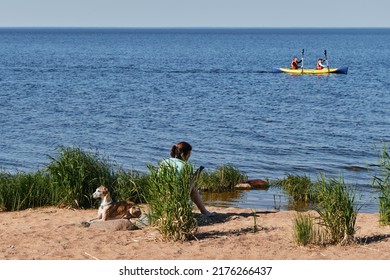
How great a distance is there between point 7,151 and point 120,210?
13.2 m

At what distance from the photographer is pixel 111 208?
11.0 m

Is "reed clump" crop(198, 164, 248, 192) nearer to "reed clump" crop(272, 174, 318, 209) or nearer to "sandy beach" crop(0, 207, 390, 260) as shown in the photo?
"reed clump" crop(272, 174, 318, 209)

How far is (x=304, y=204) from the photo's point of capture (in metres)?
15.4

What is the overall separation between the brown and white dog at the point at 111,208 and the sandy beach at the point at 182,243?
37cm

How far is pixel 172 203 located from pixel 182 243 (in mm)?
530

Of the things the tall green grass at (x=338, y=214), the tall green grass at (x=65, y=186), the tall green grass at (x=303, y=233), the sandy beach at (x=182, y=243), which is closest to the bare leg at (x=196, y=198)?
the sandy beach at (x=182, y=243)

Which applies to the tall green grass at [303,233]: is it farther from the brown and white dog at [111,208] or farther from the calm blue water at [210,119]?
the calm blue water at [210,119]

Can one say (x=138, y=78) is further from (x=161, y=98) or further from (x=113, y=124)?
(x=113, y=124)

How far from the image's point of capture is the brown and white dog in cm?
1091

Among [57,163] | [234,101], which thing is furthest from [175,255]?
[234,101]

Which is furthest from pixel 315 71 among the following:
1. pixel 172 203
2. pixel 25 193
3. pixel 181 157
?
pixel 172 203

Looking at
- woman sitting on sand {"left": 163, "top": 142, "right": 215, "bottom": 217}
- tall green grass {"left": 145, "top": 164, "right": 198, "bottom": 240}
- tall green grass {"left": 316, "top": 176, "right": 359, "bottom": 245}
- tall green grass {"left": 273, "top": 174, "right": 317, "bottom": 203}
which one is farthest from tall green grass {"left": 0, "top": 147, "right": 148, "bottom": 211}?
tall green grass {"left": 273, "top": 174, "right": 317, "bottom": 203}

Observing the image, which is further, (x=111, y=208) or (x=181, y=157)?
(x=111, y=208)

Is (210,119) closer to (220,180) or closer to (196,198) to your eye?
(220,180)
